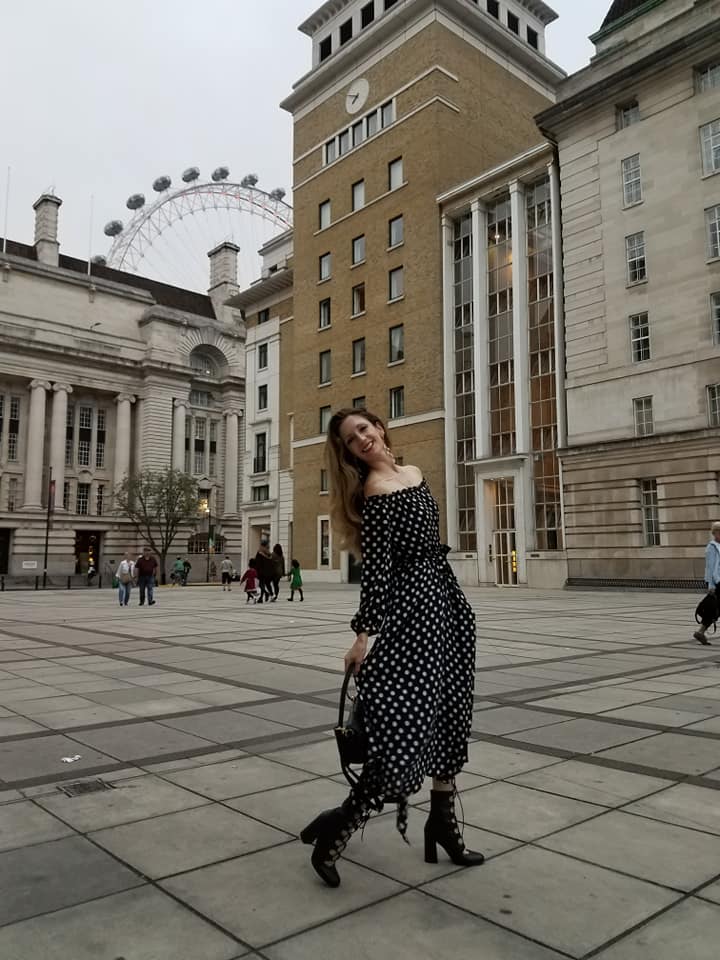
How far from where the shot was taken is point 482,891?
9.34 ft

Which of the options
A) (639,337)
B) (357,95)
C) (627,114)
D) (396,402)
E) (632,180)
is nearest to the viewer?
(639,337)

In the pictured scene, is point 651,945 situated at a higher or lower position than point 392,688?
lower

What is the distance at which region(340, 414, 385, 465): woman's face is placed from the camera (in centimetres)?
335

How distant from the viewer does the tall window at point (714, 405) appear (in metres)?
25.3

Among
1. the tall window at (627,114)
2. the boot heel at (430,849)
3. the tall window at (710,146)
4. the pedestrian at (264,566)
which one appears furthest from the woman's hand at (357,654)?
the tall window at (627,114)

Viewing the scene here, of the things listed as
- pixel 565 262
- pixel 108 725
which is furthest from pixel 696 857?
pixel 565 262

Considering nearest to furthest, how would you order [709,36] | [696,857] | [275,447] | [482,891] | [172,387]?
1. [482,891]
2. [696,857]
3. [709,36]
4. [275,447]
5. [172,387]

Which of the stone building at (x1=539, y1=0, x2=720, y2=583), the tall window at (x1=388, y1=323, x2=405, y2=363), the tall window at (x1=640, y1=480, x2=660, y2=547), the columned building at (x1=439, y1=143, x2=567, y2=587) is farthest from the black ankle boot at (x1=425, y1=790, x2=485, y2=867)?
the tall window at (x1=388, y1=323, x2=405, y2=363)

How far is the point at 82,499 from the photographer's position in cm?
6588

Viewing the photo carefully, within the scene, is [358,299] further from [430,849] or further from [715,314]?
[430,849]

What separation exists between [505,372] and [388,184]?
13.6 meters

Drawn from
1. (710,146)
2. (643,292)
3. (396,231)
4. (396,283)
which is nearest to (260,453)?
(396,283)

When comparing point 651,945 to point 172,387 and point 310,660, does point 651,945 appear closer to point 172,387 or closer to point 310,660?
point 310,660

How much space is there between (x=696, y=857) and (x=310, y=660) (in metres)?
6.75
